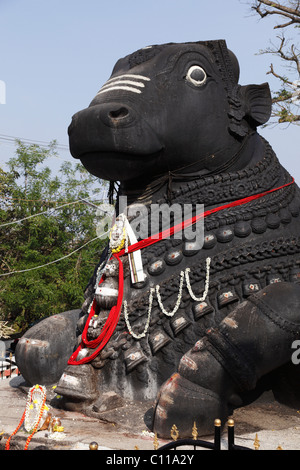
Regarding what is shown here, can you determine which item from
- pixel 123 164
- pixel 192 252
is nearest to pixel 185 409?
pixel 192 252

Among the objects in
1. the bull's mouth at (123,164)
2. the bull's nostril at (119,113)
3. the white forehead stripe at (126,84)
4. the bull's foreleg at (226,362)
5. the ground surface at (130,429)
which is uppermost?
the white forehead stripe at (126,84)

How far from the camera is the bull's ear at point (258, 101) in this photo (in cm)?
459

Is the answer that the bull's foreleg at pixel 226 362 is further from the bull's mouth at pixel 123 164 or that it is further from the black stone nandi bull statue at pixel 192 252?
the bull's mouth at pixel 123 164

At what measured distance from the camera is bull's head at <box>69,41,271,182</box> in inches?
161

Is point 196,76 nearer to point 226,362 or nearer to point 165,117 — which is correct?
point 165,117

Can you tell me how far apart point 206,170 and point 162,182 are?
37 centimetres

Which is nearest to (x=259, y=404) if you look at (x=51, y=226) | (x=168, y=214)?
(x=168, y=214)

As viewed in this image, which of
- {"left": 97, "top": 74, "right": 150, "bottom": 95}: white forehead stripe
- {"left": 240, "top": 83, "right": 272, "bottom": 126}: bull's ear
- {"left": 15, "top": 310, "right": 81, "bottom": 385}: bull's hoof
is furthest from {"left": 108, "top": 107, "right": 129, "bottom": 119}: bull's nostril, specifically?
{"left": 15, "top": 310, "right": 81, "bottom": 385}: bull's hoof

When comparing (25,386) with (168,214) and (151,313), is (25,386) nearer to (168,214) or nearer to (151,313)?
(151,313)

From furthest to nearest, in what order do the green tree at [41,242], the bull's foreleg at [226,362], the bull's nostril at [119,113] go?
the green tree at [41,242], the bull's nostril at [119,113], the bull's foreleg at [226,362]

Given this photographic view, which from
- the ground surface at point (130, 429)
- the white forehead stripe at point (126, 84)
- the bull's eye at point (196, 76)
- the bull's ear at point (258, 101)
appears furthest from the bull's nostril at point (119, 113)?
the ground surface at point (130, 429)

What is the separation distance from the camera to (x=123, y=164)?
4211mm

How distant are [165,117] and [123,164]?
482 millimetres

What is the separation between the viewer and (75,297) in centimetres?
1220
